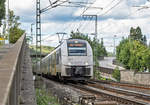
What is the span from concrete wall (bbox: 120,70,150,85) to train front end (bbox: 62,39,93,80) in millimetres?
13336

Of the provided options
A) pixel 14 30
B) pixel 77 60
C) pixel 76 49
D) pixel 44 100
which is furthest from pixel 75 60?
pixel 14 30

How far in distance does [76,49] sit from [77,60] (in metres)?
0.83

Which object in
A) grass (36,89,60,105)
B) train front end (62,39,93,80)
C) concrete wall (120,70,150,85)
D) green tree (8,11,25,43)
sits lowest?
concrete wall (120,70,150,85)

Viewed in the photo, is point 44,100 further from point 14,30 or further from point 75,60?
point 14,30

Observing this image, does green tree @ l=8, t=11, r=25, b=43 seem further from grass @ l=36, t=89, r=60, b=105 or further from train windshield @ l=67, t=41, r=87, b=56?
grass @ l=36, t=89, r=60, b=105

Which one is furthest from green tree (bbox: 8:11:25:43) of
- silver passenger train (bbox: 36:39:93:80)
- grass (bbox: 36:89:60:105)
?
grass (bbox: 36:89:60:105)

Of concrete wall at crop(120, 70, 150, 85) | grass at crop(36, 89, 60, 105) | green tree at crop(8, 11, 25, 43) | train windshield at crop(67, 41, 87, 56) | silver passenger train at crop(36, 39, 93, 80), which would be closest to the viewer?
grass at crop(36, 89, 60, 105)

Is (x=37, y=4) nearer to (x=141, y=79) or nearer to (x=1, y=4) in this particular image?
(x=1, y=4)

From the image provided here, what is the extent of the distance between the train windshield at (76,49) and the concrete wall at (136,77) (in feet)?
44.8

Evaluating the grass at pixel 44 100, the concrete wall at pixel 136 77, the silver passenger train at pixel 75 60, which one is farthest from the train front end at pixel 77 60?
the concrete wall at pixel 136 77

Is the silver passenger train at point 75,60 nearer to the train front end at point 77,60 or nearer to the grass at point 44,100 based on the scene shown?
the train front end at point 77,60

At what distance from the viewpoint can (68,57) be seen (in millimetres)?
22625

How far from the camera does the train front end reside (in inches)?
890

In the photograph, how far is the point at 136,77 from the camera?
120 feet
